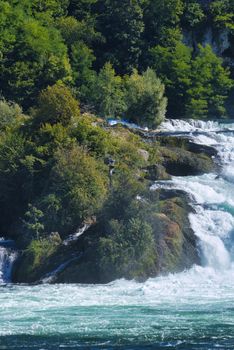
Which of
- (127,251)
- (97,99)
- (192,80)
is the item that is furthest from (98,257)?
(192,80)

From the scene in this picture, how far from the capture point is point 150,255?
53.9m

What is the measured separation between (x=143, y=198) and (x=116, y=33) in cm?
4812

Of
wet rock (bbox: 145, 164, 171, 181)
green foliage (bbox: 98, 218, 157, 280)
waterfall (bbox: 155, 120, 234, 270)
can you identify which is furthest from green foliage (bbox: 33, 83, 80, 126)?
green foliage (bbox: 98, 218, 157, 280)

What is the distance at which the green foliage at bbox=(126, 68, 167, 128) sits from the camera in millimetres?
86000

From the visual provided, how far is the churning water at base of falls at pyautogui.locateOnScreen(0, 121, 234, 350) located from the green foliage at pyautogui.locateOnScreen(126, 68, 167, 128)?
73.7ft

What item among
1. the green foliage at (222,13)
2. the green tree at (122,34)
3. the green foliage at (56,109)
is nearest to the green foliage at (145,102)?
the green tree at (122,34)

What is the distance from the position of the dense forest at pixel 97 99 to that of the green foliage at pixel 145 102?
0.34 feet

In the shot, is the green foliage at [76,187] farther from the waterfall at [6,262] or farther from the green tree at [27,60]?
the green tree at [27,60]

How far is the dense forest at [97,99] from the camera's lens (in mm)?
56781

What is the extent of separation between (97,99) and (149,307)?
44950mm

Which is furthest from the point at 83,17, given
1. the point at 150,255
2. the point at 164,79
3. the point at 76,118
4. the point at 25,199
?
the point at 150,255

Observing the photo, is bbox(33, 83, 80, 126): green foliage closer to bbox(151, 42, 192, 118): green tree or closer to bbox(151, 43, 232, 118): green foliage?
bbox(151, 43, 232, 118): green foliage

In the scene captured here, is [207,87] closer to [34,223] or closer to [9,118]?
[9,118]

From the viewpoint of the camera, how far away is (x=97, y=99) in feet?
291
